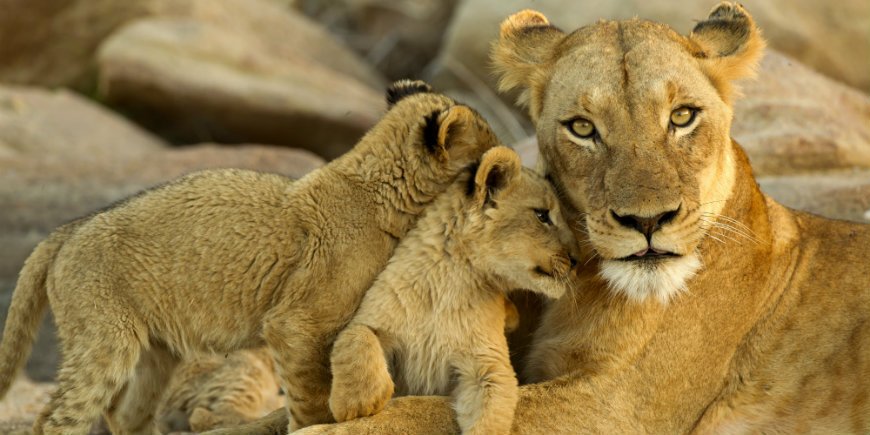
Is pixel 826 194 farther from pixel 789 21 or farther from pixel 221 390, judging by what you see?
pixel 789 21

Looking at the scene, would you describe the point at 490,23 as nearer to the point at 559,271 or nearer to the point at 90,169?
the point at 90,169

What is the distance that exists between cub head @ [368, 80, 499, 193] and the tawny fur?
176cm

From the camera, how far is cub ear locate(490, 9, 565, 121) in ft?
18.7

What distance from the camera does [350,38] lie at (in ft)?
55.5

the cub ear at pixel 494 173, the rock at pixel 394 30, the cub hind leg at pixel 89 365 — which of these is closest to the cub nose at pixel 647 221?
the cub ear at pixel 494 173

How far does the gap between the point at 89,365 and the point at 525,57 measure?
220 cm

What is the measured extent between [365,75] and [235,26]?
1.68 meters

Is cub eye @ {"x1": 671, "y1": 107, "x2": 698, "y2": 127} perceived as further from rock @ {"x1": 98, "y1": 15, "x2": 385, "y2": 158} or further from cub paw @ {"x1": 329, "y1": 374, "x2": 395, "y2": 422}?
rock @ {"x1": 98, "y1": 15, "x2": 385, "y2": 158}

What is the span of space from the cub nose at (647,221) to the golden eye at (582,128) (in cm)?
43

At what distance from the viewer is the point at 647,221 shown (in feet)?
15.9

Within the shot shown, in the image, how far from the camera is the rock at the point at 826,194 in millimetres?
7895

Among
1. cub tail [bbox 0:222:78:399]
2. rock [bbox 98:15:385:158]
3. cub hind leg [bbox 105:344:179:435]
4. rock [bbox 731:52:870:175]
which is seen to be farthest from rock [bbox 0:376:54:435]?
rock [bbox 98:15:385:158]

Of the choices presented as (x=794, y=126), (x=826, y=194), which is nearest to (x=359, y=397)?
(x=826, y=194)

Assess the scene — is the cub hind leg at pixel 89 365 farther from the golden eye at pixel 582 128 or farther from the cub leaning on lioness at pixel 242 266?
the golden eye at pixel 582 128
